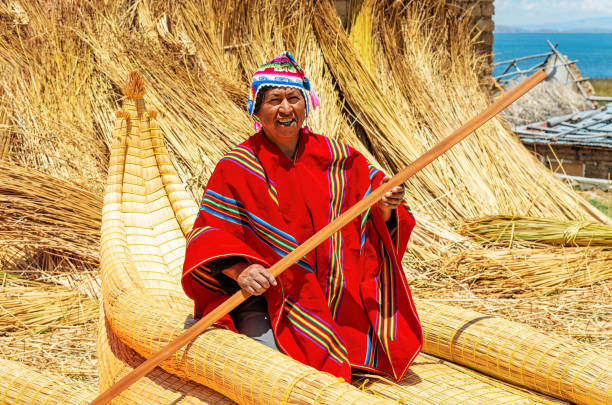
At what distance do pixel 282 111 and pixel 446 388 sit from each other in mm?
827

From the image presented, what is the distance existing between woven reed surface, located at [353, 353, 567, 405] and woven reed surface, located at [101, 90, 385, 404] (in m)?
0.34

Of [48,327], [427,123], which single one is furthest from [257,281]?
[427,123]

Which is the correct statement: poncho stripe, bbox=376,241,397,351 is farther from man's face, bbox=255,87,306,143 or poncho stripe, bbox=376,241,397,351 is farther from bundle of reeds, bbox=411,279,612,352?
bundle of reeds, bbox=411,279,612,352

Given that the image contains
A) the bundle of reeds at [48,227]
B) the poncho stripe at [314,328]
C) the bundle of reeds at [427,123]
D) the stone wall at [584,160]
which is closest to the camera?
the poncho stripe at [314,328]

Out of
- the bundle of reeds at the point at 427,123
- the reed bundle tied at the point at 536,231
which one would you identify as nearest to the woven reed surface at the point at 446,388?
the reed bundle tied at the point at 536,231

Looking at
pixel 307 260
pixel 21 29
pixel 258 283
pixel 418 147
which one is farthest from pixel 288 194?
pixel 21 29

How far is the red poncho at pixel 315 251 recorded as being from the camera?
5.24 ft

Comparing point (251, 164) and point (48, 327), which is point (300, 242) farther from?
point (48, 327)

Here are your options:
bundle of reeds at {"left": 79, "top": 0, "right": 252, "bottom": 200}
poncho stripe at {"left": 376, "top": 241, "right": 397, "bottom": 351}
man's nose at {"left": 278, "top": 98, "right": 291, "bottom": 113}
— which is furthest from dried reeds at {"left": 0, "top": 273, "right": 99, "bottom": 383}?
man's nose at {"left": 278, "top": 98, "right": 291, "bottom": 113}

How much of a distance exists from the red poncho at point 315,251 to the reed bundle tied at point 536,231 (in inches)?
81.1

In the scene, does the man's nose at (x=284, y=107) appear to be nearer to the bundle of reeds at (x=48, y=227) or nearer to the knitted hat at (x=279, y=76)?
the knitted hat at (x=279, y=76)

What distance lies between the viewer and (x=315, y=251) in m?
1.66

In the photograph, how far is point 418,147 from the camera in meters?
4.35

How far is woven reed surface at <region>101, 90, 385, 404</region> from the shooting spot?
134 centimetres
